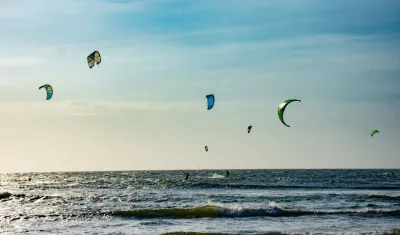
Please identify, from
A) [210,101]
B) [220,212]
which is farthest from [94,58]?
[220,212]

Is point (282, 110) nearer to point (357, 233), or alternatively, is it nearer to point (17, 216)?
point (357, 233)

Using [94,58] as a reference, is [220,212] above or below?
below

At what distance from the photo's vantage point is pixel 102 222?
2238cm

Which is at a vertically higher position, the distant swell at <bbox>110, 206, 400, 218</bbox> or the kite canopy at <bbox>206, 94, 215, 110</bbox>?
the kite canopy at <bbox>206, 94, 215, 110</bbox>

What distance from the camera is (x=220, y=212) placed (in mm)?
25453

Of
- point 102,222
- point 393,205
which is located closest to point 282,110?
point 102,222

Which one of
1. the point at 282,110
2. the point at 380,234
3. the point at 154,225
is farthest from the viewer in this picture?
the point at 282,110

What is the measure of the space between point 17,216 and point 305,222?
476 inches

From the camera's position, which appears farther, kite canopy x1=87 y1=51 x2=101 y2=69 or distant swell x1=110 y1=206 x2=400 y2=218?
distant swell x1=110 y1=206 x2=400 y2=218

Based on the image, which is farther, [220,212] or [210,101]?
[210,101]

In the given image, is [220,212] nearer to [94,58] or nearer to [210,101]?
[210,101]

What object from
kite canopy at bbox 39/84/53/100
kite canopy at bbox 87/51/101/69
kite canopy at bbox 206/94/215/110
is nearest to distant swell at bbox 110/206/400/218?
kite canopy at bbox 206/94/215/110

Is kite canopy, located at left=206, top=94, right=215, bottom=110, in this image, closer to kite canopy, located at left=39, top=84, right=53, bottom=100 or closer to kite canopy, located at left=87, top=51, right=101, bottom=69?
kite canopy, located at left=87, top=51, right=101, bottom=69

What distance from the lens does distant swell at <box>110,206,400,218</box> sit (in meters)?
25.0
